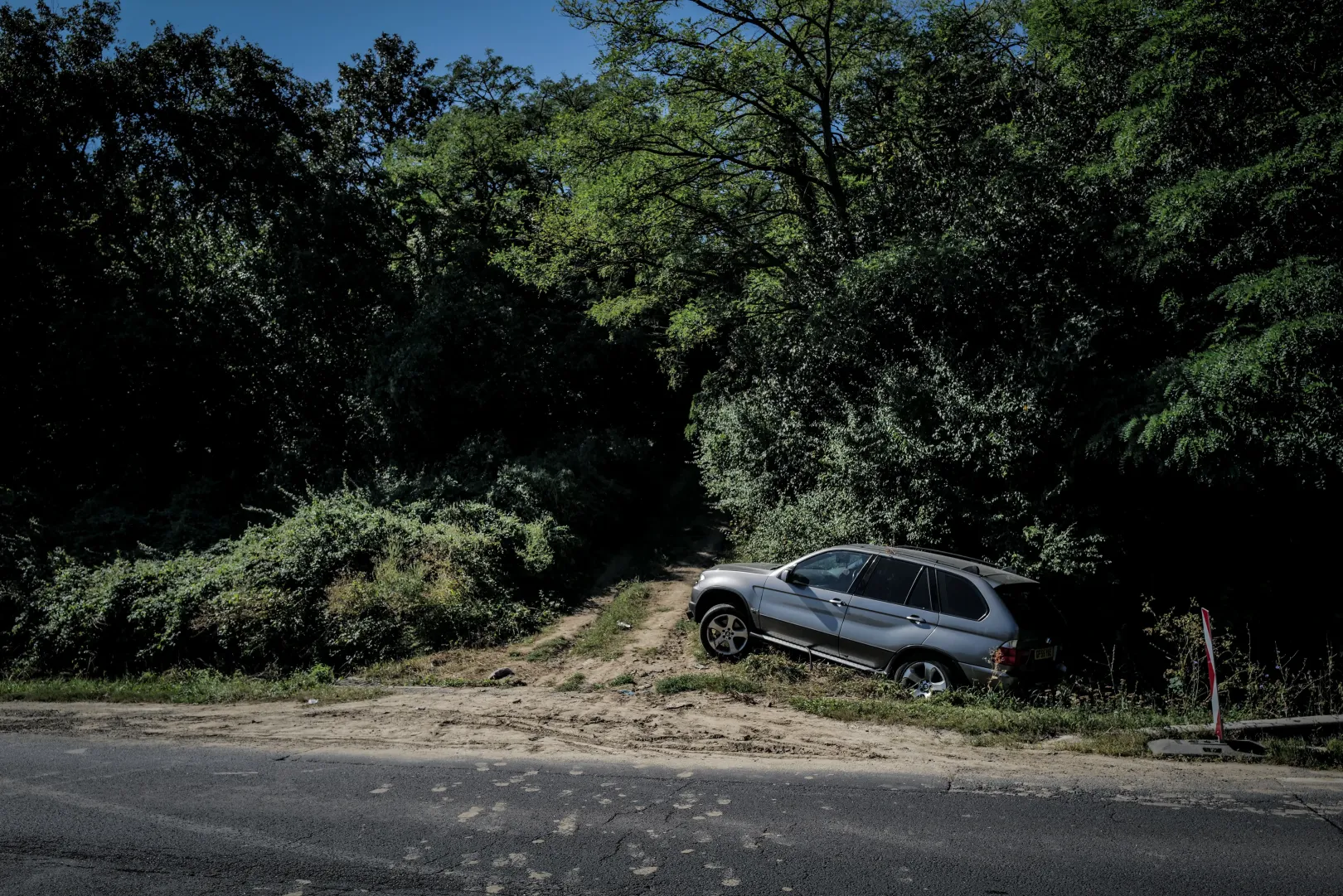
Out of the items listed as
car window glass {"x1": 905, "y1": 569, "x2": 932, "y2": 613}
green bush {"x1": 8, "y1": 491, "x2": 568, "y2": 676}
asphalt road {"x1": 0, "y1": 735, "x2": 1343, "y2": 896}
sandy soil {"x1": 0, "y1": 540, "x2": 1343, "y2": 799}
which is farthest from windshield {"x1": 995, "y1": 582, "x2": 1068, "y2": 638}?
green bush {"x1": 8, "y1": 491, "x2": 568, "y2": 676}

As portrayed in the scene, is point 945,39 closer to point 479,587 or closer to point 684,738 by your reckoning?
point 479,587

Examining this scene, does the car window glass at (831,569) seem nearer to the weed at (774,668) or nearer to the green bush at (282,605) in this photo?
the weed at (774,668)

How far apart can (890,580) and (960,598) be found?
0.86m

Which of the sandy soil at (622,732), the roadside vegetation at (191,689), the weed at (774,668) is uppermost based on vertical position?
the weed at (774,668)

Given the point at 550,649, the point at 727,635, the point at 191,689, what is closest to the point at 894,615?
the point at 727,635

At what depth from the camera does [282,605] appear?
1241cm

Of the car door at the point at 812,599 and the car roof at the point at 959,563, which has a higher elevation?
the car roof at the point at 959,563

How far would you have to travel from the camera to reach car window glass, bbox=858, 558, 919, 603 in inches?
371

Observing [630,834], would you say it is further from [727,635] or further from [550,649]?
[550,649]

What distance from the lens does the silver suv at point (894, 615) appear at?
8.67 metres

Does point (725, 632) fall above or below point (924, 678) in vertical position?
above

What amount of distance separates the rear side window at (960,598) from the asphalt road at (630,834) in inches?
102

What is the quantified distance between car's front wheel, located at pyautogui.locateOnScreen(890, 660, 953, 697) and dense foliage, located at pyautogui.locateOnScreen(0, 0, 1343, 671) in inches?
124

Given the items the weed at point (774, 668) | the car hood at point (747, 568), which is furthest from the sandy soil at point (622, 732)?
the car hood at point (747, 568)
